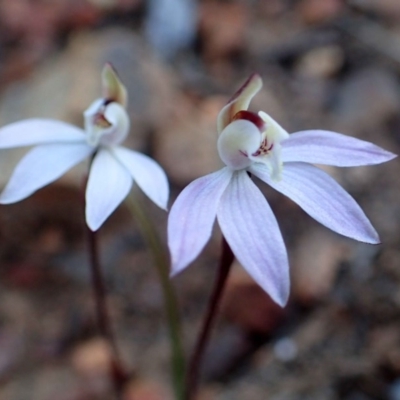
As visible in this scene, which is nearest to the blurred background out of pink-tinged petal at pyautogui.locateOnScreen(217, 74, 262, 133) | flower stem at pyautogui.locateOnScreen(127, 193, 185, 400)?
flower stem at pyautogui.locateOnScreen(127, 193, 185, 400)

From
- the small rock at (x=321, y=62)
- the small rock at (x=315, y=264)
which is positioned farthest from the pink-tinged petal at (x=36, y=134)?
the small rock at (x=321, y=62)

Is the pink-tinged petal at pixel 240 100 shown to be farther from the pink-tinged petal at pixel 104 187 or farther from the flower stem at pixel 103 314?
the flower stem at pixel 103 314

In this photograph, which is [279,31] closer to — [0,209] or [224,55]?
[224,55]

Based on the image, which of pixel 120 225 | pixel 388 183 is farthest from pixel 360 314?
pixel 120 225

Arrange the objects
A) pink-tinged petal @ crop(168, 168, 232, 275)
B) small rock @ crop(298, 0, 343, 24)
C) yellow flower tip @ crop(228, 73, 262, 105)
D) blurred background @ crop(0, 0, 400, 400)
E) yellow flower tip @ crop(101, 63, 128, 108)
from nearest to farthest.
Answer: pink-tinged petal @ crop(168, 168, 232, 275) < yellow flower tip @ crop(228, 73, 262, 105) < yellow flower tip @ crop(101, 63, 128, 108) < blurred background @ crop(0, 0, 400, 400) < small rock @ crop(298, 0, 343, 24)

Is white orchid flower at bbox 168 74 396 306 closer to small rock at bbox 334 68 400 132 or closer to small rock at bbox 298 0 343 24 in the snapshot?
small rock at bbox 334 68 400 132

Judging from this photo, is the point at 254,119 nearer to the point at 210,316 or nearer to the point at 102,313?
the point at 210,316
